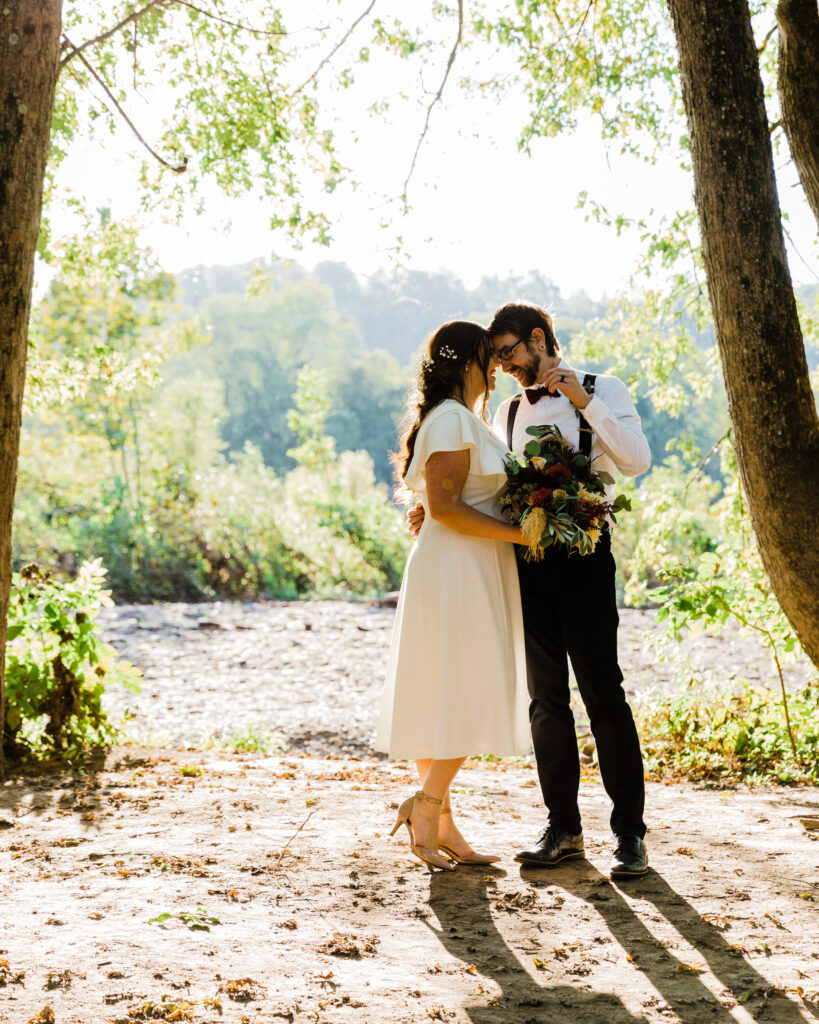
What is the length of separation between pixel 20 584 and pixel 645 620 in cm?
925

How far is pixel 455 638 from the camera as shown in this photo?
10.3 ft

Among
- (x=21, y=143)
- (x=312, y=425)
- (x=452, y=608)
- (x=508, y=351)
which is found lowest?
(x=452, y=608)

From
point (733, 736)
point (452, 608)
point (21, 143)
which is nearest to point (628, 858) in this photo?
point (452, 608)

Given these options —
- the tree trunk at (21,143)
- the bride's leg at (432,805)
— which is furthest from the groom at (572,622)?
the tree trunk at (21,143)

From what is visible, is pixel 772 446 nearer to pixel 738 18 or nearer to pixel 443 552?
pixel 443 552

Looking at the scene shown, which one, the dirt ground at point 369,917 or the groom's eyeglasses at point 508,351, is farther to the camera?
the groom's eyeglasses at point 508,351

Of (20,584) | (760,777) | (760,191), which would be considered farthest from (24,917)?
(760,777)

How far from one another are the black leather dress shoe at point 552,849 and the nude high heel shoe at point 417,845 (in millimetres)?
282

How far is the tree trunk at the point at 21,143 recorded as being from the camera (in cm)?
362

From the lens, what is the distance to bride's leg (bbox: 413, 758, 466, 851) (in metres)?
3.17

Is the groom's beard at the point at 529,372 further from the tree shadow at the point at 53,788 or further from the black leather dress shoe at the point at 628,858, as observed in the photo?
the tree shadow at the point at 53,788

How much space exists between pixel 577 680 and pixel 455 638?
477 millimetres

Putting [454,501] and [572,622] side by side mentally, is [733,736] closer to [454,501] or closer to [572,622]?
[572,622]

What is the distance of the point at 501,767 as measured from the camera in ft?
19.8
